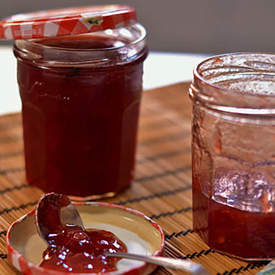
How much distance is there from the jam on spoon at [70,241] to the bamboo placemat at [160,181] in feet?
0.25

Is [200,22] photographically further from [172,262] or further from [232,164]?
[172,262]

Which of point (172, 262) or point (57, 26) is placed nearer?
point (172, 262)

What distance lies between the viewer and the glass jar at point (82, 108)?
1.08 metres

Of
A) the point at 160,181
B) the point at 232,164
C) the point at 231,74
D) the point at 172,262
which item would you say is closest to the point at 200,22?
the point at 160,181

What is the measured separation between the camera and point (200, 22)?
275cm

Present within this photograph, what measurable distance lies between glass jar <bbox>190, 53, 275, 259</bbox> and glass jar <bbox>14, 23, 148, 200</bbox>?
0.63ft

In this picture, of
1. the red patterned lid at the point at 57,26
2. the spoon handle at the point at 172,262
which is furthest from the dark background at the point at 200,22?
the spoon handle at the point at 172,262

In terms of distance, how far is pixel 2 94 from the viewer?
185 cm

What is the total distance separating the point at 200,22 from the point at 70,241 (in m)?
1.98

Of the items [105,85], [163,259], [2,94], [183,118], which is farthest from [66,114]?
[2,94]

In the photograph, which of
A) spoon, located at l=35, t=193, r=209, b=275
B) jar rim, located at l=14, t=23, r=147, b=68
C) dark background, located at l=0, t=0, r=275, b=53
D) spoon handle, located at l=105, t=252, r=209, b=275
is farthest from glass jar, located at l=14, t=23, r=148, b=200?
dark background, located at l=0, t=0, r=275, b=53

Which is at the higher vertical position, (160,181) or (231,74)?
(231,74)

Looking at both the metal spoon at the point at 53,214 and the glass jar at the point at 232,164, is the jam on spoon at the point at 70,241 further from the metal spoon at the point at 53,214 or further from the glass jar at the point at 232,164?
the glass jar at the point at 232,164

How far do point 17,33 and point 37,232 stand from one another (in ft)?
1.19
